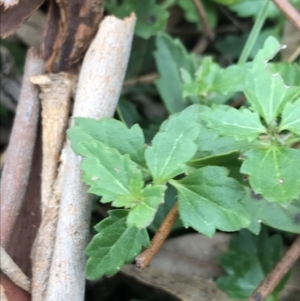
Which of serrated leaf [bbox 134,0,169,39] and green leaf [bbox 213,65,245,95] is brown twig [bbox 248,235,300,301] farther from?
serrated leaf [bbox 134,0,169,39]

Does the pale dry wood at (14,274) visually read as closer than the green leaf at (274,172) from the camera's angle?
No

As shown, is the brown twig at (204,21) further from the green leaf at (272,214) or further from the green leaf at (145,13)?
the green leaf at (272,214)

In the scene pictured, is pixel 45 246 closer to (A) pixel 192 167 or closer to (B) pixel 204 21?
(A) pixel 192 167

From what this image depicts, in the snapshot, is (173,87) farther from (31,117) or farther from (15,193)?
(15,193)

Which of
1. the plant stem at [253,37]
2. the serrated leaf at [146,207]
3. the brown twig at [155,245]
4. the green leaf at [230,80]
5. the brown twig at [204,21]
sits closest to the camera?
the serrated leaf at [146,207]

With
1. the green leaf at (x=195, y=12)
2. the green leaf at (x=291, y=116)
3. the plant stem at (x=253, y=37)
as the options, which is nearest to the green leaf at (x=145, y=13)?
the green leaf at (x=195, y=12)

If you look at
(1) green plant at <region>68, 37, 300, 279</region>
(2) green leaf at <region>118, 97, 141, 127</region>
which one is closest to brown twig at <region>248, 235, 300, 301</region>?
(1) green plant at <region>68, 37, 300, 279</region>
